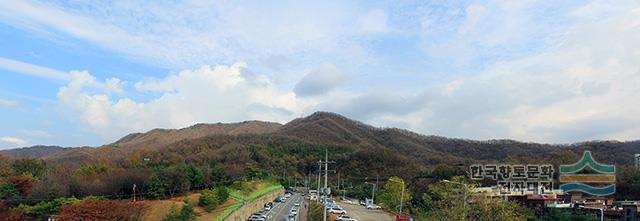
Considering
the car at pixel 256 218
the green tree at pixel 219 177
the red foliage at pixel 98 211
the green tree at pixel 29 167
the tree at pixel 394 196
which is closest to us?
the red foliage at pixel 98 211

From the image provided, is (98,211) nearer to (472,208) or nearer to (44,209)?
(44,209)

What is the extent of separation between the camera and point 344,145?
378 feet

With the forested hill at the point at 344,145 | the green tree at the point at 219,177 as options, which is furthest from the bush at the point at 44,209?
the forested hill at the point at 344,145

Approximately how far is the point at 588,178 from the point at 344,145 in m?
68.7

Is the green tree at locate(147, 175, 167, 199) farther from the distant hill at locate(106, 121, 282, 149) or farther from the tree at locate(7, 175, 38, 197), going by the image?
the distant hill at locate(106, 121, 282, 149)

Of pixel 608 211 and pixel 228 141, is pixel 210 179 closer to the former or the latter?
pixel 608 211

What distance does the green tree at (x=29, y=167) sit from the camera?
45162 mm

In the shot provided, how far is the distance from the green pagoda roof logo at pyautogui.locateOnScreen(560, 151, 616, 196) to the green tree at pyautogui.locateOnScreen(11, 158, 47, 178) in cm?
5106

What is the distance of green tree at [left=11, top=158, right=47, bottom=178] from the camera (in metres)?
45.2

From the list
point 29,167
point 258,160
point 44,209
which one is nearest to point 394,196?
point 44,209

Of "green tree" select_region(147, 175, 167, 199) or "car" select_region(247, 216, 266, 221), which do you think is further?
"car" select_region(247, 216, 266, 221)

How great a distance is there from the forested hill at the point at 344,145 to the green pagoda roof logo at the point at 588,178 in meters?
16.2

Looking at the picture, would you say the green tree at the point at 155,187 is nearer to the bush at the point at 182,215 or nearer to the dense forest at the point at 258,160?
the dense forest at the point at 258,160

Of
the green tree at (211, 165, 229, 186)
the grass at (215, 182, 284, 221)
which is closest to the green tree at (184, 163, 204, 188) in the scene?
the green tree at (211, 165, 229, 186)
